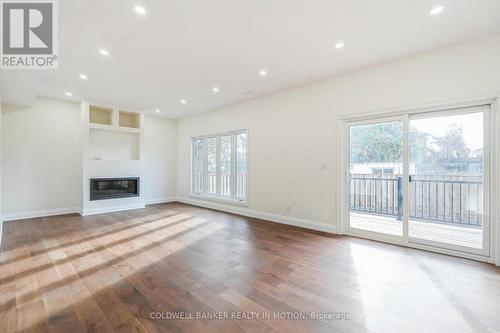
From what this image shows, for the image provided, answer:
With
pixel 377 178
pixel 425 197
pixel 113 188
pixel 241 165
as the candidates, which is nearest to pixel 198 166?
pixel 241 165

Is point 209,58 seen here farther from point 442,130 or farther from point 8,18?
point 442,130

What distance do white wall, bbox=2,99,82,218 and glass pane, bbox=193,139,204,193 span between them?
2.96 metres

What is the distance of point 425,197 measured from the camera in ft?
10.8

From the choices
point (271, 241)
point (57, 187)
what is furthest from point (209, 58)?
point (57, 187)

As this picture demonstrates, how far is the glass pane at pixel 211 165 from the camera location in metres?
6.50

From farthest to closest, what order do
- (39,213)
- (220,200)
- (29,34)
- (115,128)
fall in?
(220,200) → (115,128) → (39,213) → (29,34)

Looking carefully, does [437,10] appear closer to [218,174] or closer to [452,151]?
[452,151]

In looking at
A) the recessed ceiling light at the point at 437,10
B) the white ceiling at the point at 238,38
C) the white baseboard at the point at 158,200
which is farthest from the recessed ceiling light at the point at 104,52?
the white baseboard at the point at 158,200

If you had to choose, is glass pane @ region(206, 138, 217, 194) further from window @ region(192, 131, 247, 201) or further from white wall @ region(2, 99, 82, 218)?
white wall @ region(2, 99, 82, 218)

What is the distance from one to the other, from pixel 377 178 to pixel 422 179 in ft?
1.95

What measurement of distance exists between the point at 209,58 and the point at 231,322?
3.30 m

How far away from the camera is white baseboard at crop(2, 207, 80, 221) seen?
4.87m

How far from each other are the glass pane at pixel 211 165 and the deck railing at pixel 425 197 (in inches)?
150

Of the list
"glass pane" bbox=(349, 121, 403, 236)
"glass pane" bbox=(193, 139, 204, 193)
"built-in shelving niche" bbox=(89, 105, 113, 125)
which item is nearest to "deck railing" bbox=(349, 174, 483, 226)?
"glass pane" bbox=(349, 121, 403, 236)
